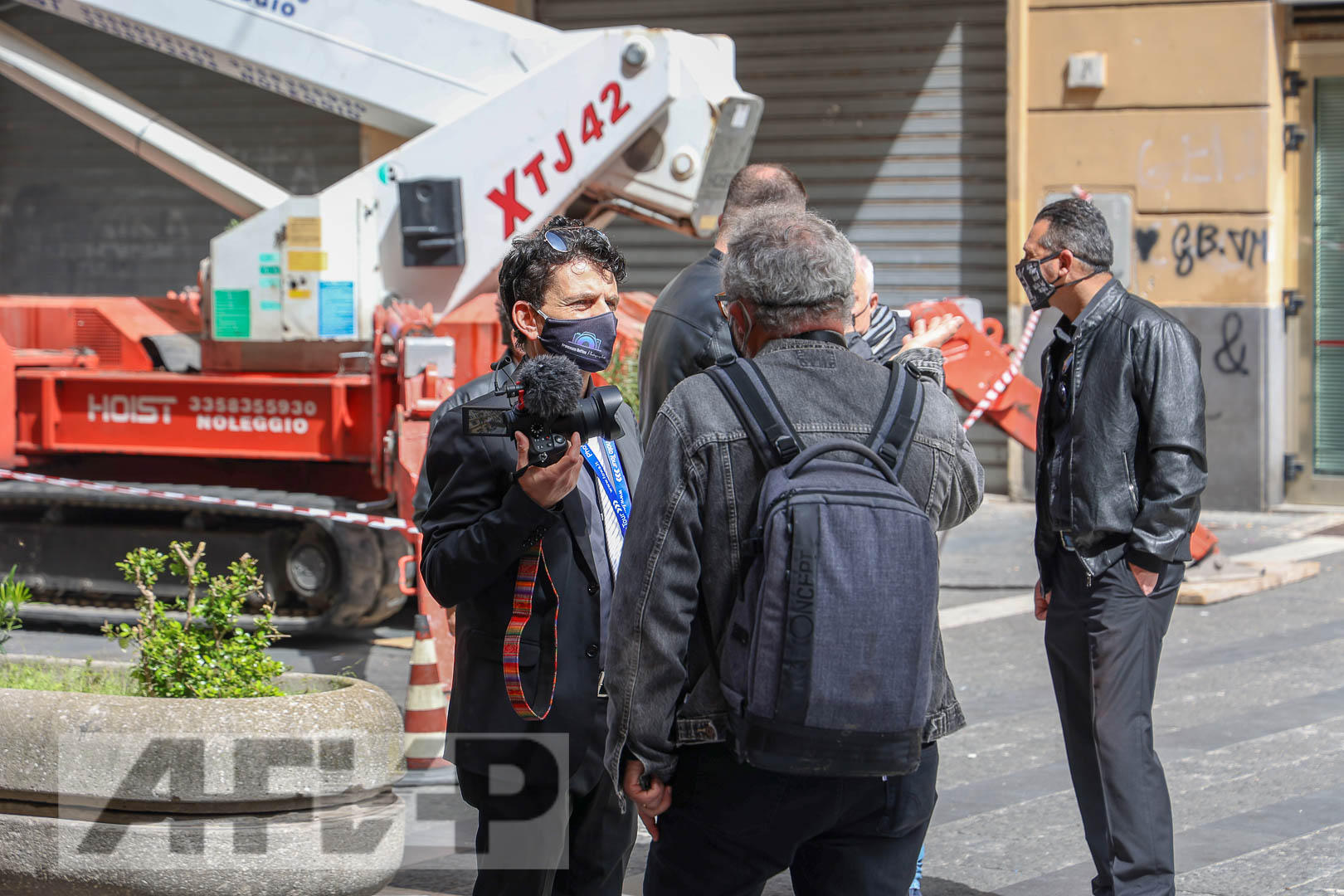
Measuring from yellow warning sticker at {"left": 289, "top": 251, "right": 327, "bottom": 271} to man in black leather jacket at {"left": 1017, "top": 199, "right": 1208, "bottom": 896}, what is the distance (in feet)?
15.9

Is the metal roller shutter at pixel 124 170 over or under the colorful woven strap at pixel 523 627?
over

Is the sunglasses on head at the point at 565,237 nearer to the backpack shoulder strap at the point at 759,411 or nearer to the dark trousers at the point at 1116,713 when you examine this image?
the backpack shoulder strap at the point at 759,411

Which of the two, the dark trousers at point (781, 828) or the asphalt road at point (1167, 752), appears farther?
the asphalt road at point (1167, 752)

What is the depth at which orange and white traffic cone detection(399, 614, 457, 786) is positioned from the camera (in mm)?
5820

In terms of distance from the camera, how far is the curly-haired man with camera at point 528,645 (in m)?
3.14

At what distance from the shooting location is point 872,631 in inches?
97.1

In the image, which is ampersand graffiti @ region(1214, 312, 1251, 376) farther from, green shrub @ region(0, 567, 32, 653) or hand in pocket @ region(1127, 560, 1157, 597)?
green shrub @ region(0, 567, 32, 653)

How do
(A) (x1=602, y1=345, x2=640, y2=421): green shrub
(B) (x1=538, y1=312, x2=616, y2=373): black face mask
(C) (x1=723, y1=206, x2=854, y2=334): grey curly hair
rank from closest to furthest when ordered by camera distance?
(C) (x1=723, y1=206, x2=854, y2=334): grey curly hair, (B) (x1=538, y1=312, x2=616, y2=373): black face mask, (A) (x1=602, y1=345, x2=640, y2=421): green shrub

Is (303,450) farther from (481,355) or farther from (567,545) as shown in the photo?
(567,545)

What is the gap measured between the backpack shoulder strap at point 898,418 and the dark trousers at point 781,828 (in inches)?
21.8

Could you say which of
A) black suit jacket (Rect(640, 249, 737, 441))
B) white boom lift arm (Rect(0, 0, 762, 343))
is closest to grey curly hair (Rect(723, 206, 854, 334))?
black suit jacket (Rect(640, 249, 737, 441))

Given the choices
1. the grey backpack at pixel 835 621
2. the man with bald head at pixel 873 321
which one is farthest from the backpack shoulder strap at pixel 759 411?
the man with bald head at pixel 873 321

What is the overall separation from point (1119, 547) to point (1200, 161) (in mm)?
8706

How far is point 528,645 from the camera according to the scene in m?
3.17
